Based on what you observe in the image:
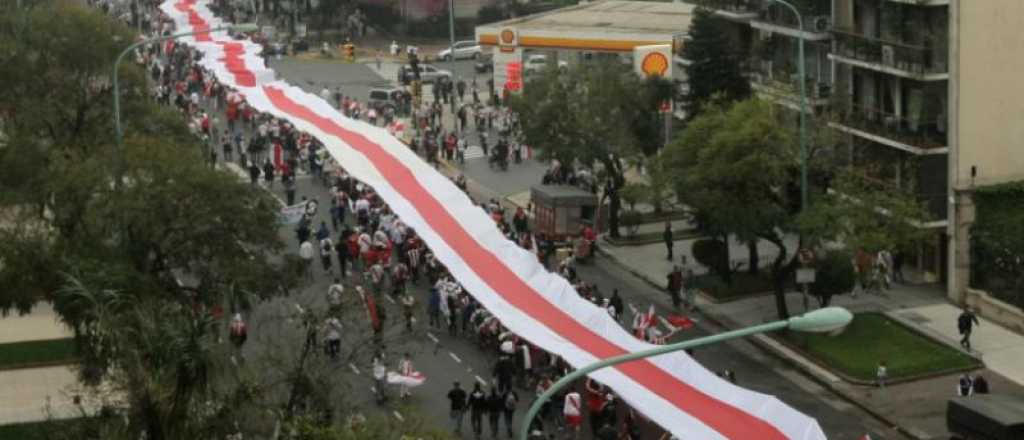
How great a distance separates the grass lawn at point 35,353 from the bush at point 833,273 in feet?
63.0

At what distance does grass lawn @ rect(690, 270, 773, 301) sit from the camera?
6188 cm

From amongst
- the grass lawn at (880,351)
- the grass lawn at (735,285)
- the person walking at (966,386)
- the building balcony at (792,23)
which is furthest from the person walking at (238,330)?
the building balcony at (792,23)

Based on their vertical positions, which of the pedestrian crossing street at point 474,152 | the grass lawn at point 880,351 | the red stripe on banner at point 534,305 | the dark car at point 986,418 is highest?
the red stripe on banner at point 534,305

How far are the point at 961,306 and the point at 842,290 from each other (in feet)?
13.7

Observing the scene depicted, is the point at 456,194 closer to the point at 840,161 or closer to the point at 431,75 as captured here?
the point at 840,161

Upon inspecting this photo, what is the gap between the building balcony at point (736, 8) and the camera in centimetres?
7431

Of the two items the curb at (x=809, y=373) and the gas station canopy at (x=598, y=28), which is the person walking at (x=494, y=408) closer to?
the curb at (x=809, y=373)

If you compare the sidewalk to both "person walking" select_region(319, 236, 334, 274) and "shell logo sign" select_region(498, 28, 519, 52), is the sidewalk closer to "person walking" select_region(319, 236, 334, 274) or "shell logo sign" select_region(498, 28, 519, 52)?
"person walking" select_region(319, 236, 334, 274)

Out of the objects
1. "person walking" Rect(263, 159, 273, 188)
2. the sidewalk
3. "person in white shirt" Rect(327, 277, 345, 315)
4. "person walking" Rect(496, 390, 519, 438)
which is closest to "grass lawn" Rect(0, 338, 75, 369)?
"person in white shirt" Rect(327, 277, 345, 315)

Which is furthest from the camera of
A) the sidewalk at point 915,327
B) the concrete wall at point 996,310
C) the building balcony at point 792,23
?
the building balcony at point 792,23

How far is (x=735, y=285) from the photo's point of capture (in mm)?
62406

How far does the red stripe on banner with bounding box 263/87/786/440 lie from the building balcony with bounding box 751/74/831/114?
12.3 metres

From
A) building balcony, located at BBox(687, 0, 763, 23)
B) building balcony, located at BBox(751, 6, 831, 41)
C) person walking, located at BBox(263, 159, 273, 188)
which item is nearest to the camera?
building balcony, located at BBox(751, 6, 831, 41)

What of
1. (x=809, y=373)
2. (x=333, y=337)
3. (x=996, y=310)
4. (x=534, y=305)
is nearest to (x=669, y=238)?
(x=996, y=310)
